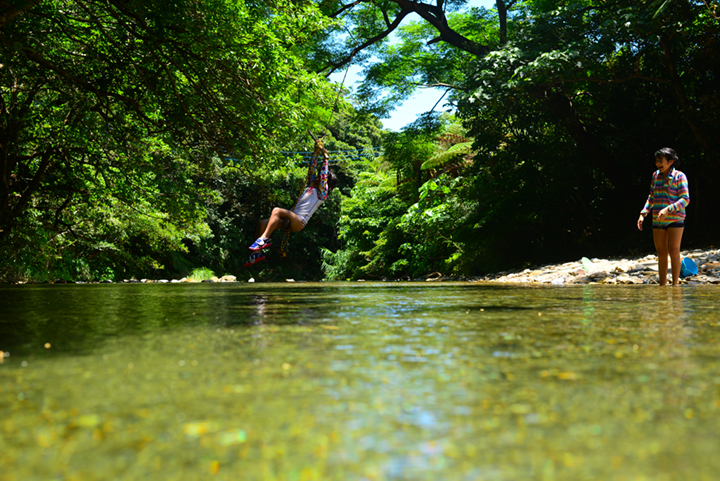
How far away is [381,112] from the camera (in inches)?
562

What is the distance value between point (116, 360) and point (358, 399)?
2.55 ft

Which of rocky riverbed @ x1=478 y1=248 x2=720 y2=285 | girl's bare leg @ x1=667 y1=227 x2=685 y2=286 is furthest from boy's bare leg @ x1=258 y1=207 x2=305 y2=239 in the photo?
girl's bare leg @ x1=667 y1=227 x2=685 y2=286

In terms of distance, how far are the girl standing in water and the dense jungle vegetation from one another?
357 centimetres

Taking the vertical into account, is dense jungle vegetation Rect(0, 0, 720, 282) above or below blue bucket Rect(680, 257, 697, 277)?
above

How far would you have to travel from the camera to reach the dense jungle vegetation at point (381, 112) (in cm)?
695

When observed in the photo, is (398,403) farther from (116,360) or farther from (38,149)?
(38,149)

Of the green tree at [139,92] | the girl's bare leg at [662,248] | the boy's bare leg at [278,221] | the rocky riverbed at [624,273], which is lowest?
the rocky riverbed at [624,273]

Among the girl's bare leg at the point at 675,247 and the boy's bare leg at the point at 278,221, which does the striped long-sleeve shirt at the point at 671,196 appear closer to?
the girl's bare leg at the point at 675,247

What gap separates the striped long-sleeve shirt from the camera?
5970 mm

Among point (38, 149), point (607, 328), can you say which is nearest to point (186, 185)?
point (38, 149)

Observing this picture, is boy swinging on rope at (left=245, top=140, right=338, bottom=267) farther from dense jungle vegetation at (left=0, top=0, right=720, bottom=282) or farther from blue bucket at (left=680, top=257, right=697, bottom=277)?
blue bucket at (left=680, top=257, right=697, bottom=277)

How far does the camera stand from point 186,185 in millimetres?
11359

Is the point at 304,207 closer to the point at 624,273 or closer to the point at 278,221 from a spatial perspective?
the point at 278,221

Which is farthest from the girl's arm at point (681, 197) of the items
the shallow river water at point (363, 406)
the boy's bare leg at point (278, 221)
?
the boy's bare leg at point (278, 221)
